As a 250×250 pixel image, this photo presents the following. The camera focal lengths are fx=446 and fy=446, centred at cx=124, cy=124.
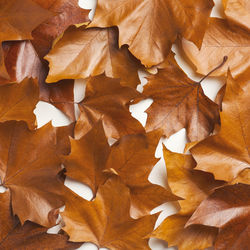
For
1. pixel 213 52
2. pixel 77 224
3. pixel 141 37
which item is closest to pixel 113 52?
pixel 141 37

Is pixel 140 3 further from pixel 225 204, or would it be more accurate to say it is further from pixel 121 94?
pixel 225 204

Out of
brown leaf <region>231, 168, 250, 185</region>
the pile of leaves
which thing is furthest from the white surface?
brown leaf <region>231, 168, 250, 185</region>

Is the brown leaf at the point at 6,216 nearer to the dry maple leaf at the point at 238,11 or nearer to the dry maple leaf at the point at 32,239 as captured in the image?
the dry maple leaf at the point at 32,239

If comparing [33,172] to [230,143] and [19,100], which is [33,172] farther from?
[230,143]

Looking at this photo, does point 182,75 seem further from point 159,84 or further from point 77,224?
point 77,224

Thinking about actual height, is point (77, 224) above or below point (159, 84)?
below

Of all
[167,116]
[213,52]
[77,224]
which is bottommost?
[77,224]

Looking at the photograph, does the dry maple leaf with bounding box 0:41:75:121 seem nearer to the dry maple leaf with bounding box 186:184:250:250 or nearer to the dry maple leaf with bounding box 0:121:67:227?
the dry maple leaf with bounding box 0:121:67:227
